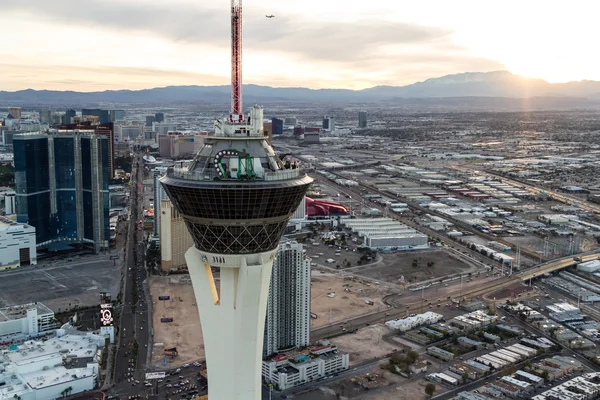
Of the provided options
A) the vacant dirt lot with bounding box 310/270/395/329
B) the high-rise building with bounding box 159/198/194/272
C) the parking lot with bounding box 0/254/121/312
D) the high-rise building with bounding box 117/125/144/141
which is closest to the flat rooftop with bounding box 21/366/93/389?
the parking lot with bounding box 0/254/121/312

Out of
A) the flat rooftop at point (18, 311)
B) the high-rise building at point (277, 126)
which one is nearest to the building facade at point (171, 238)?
the flat rooftop at point (18, 311)

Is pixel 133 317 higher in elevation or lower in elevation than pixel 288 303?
lower

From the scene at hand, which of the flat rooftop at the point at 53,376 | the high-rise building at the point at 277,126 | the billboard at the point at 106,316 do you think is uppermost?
the high-rise building at the point at 277,126

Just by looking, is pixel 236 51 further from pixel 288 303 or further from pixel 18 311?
pixel 18 311

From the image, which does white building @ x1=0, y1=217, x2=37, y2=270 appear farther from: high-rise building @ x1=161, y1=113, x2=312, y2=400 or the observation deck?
the observation deck

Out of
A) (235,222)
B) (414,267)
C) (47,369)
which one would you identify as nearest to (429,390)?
(47,369)

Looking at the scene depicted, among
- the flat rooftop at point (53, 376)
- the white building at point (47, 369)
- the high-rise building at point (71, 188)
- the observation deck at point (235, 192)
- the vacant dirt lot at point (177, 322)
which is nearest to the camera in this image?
the observation deck at point (235, 192)

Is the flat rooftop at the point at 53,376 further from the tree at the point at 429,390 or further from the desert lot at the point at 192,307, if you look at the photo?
the tree at the point at 429,390

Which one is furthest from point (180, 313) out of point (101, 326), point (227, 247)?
point (227, 247)
